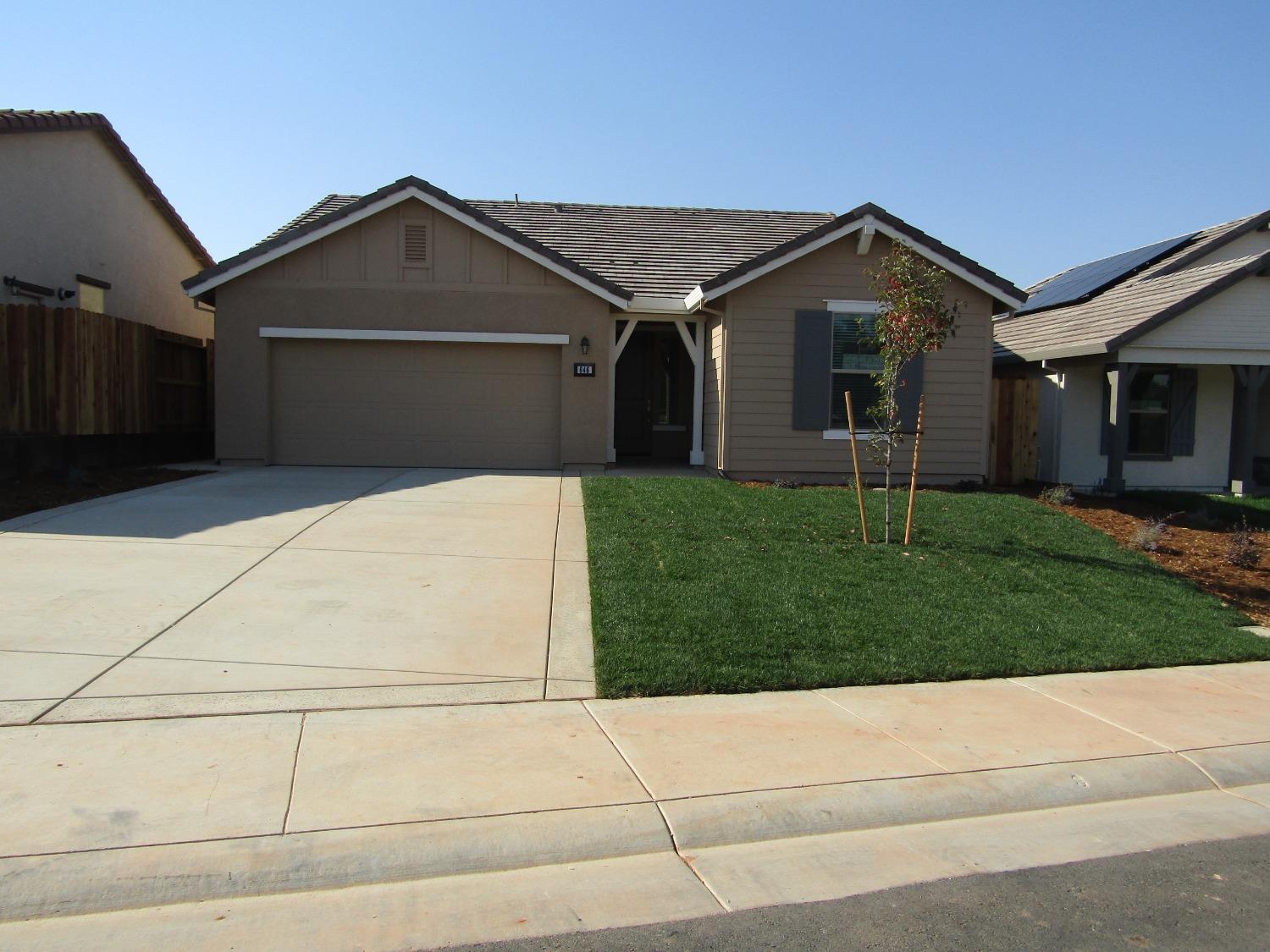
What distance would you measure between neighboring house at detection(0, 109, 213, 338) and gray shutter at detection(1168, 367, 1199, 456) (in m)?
16.2

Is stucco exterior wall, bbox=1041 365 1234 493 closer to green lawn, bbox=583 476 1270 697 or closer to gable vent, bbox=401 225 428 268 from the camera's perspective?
green lawn, bbox=583 476 1270 697

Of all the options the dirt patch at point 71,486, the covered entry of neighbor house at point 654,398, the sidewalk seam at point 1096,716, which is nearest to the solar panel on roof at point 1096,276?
the covered entry of neighbor house at point 654,398

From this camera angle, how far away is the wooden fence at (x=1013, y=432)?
15578mm

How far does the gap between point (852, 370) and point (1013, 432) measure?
306 cm

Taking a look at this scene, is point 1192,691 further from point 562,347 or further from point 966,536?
point 562,347

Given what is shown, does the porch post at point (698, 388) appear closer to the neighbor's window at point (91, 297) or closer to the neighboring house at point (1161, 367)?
the neighboring house at point (1161, 367)

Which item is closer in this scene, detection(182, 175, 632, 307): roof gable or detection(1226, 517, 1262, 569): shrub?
detection(1226, 517, 1262, 569): shrub

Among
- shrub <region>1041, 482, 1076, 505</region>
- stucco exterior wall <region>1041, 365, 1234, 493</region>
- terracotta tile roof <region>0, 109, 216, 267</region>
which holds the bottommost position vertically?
shrub <region>1041, 482, 1076, 505</region>

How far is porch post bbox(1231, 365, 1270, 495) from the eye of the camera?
611 inches

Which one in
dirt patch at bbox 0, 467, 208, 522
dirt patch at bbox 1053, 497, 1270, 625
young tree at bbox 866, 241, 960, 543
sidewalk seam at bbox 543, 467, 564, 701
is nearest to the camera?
sidewalk seam at bbox 543, 467, 564, 701

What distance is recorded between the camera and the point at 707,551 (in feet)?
30.7

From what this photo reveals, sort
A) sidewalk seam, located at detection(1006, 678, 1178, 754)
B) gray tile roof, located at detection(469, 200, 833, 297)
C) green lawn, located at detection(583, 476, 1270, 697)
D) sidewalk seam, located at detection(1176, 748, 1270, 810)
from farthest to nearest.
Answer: gray tile roof, located at detection(469, 200, 833, 297) < green lawn, located at detection(583, 476, 1270, 697) < sidewalk seam, located at detection(1006, 678, 1178, 754) < sidewalk seam, located at detection(1176, 748, 1270, 810)

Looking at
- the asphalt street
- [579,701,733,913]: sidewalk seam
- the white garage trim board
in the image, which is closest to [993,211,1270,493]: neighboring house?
the white garage trim board

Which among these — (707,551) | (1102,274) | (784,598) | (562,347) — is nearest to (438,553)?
(707,551)
